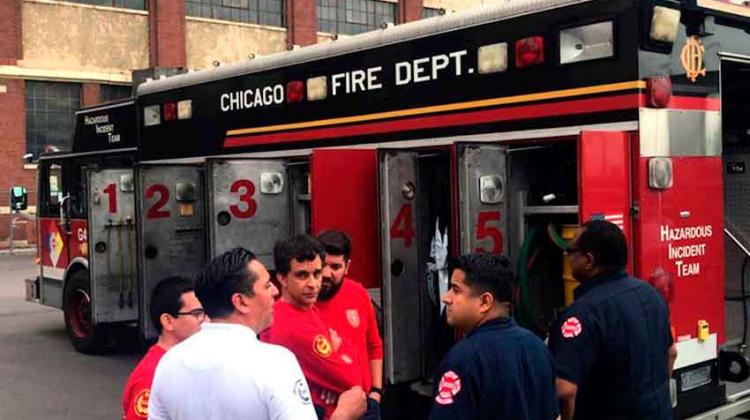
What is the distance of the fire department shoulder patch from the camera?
3.46 m

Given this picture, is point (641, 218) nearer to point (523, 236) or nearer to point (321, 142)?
point (523, 236)

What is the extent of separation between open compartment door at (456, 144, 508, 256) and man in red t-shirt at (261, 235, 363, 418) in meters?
1.47

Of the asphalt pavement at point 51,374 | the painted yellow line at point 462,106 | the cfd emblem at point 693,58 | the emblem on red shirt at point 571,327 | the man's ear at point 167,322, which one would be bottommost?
the asphalt pavement at point 51,374

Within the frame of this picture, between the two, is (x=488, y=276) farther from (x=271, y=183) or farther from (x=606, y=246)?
(x=271, y=183)

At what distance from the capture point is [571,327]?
129 inches

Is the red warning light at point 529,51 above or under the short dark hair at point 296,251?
above

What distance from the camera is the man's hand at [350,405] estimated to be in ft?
11.2

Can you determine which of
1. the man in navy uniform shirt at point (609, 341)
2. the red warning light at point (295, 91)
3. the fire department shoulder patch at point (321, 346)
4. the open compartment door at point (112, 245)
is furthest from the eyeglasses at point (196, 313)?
the open compartment door at point (112, 245)

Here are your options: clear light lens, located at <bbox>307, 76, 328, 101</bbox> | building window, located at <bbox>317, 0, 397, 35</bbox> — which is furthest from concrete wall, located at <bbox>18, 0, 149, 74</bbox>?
clear light lens, located at <bbox>307, 76, 328, 101</bbox>

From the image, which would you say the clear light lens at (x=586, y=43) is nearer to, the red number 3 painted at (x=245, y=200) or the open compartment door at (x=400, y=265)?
the open compartment door at (x=400, y=265)

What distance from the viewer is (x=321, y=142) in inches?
248

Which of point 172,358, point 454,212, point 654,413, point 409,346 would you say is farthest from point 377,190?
point 172,358

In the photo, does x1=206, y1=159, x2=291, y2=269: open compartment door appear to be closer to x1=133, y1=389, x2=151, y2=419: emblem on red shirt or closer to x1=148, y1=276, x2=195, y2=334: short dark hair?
x1=148, y1=276, x2=195, y2=334: short dark hair

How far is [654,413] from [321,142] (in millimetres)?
3560
